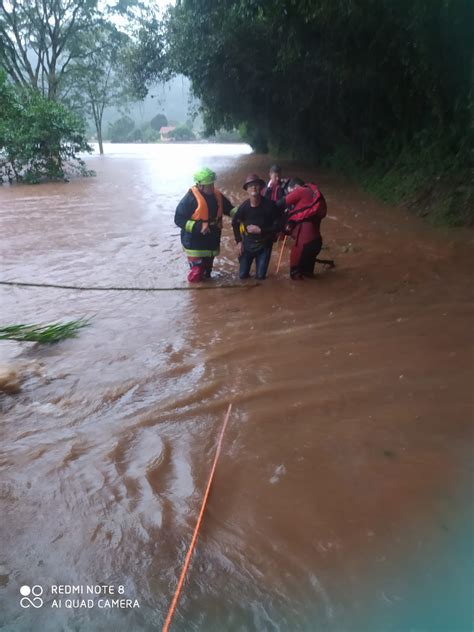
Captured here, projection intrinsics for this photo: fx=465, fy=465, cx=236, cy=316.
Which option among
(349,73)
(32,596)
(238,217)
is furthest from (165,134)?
(32,596)

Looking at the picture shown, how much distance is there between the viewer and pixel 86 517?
8.11 feet

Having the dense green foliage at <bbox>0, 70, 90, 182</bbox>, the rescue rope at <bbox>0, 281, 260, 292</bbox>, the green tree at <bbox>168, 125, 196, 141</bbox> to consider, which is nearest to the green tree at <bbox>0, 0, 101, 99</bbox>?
the dense green foliage at <bbox>0, 70, 90, 182</bbox>

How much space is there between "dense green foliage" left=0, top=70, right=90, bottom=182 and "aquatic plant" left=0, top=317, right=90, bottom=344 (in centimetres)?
1600

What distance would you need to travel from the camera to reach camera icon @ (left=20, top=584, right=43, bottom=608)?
79.2 inches

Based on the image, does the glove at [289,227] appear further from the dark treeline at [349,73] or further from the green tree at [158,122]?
the green tree at [158,122]

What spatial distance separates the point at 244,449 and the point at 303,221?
3.97 meters

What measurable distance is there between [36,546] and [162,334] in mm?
2666

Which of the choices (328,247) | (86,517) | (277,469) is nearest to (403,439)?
(277,469)

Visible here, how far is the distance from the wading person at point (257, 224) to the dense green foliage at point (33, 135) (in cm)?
1519

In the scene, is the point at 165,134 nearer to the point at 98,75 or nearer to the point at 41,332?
the point at 98,75

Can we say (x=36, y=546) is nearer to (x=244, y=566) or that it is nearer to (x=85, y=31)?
(x=244, y=566)

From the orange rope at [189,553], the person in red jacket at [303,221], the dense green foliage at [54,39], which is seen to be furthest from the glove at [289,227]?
the dense green foliage at [54,39]

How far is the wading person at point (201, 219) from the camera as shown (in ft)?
19.7

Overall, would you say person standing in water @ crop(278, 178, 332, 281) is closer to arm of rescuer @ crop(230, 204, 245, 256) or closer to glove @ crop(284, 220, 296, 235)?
glove @ crop(284, 220, 296, 235)
